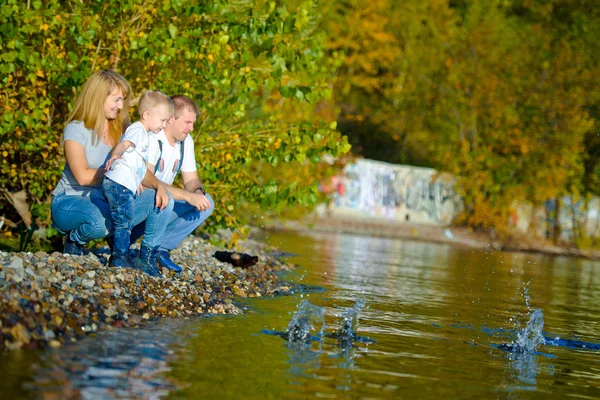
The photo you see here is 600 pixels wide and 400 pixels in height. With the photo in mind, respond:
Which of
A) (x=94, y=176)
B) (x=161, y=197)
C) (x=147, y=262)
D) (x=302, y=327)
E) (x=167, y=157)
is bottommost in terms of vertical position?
(x=302, y=327)

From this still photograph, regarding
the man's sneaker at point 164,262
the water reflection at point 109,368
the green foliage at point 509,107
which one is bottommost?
the water reflection at point 109,368

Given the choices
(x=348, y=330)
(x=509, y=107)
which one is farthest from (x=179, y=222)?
(x=509, y=107)

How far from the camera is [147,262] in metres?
9.01

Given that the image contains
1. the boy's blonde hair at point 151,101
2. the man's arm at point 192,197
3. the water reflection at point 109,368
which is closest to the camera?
the water reflection at point 109,368

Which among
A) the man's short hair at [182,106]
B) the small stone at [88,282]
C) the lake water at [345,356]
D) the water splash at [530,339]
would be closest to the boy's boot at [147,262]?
the lake water at [345,356]

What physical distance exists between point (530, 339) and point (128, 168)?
12.4ft

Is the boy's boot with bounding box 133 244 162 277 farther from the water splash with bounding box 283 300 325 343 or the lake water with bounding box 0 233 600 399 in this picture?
the water splash with bounding box 283 300 325 343

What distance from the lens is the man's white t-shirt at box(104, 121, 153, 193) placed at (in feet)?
27.4

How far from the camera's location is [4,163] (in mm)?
11438

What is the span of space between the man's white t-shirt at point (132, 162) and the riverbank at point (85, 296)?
30.4 inches

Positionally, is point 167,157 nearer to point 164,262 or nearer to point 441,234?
point 164,262

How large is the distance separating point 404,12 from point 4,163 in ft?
110

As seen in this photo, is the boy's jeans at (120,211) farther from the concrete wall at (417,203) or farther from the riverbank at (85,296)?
the concrete wall at (417,203)

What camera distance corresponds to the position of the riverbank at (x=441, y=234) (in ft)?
96.9
